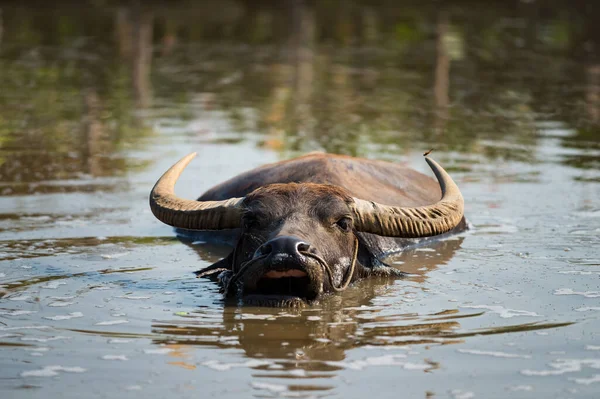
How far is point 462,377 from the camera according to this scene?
15.3 ft

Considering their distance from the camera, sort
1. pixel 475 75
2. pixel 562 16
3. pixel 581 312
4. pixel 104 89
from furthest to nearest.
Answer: pixel 562 16 < pixel 475 75 < pixel 104 89 < pixel 581 312

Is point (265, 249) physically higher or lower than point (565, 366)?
higher

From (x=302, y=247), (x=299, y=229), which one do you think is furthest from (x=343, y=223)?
(x=302, y=247)

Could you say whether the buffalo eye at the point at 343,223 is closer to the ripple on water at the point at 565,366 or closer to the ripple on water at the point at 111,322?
the ripple on water at the point at 111,322

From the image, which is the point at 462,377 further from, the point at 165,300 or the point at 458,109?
the point at 458,109

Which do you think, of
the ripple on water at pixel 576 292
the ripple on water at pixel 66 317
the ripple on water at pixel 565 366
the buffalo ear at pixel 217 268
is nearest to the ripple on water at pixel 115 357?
the ripple on water at pixel 66 317

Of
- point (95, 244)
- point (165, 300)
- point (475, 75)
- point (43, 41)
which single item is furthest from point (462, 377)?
point (43, 41)

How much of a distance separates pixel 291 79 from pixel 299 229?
11.1 m

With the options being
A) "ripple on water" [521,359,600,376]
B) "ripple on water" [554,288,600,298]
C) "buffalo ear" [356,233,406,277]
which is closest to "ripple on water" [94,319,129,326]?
"buffalo ear" [356,233,406,277]

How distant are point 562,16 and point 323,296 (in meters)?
22.8

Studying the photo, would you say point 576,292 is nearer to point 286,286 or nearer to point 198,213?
point 286,286

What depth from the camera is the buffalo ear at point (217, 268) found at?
6.53 metres

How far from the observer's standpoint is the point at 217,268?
21.7 feet

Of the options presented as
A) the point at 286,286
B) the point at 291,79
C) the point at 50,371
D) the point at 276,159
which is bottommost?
the point at 50,371
